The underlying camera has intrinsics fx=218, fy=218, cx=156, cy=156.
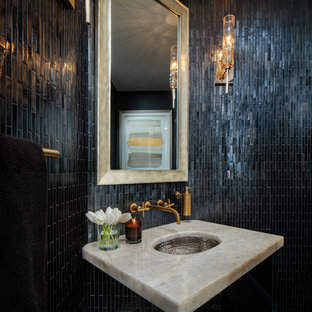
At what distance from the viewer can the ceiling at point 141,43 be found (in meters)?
1.18

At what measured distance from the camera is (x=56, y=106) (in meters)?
0.78

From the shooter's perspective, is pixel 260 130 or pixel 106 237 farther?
pixel 260 130

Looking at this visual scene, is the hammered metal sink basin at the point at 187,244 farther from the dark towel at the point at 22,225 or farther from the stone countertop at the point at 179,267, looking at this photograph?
the dark towel at the point at 22,225

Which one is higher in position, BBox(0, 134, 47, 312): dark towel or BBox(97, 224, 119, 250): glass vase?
BBox(0, 134, 47, 312): dark towel

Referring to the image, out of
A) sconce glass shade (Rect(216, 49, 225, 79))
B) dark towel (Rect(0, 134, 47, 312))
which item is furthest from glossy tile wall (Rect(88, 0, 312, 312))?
dark towel (Rect(0, 134, 47, 312))

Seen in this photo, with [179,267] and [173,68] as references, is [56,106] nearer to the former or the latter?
[179,267]

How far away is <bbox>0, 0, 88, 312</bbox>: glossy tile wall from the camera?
57 centimetres

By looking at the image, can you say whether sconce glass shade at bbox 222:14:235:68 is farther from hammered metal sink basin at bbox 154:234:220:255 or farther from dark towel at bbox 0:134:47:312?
dark towel at bbox 0:134:47:312

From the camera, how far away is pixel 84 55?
103 centimetres

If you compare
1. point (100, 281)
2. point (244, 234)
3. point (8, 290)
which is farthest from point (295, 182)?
point (8, 290)

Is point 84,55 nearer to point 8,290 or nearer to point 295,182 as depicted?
point 8,290

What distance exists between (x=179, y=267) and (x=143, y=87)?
0.98m

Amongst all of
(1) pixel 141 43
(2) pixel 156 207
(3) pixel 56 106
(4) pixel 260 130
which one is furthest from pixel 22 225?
(4) pixel 260 130

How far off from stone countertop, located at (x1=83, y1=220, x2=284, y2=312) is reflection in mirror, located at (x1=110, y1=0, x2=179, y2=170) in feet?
1.44
